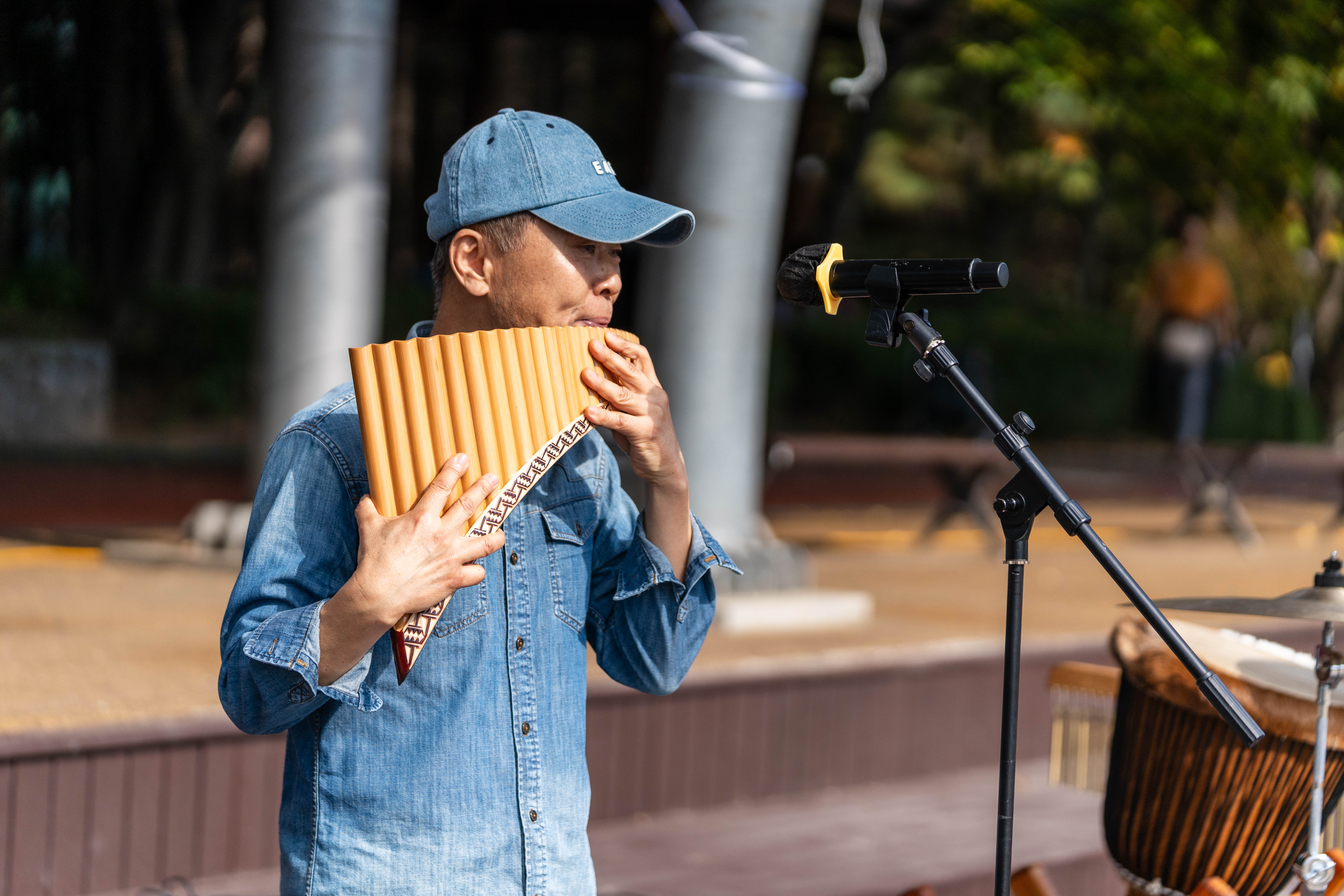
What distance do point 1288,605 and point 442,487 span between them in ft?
5.24

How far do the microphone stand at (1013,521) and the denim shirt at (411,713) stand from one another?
47 centimetres

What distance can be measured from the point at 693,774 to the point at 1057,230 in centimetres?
2781

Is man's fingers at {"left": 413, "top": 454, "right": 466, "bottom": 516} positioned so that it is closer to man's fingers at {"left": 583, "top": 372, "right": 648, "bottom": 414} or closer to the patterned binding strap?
the patterned binding strap

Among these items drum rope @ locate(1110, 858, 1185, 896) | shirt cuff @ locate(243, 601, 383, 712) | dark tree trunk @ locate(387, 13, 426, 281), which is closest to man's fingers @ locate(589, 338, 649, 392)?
shirt cuff @ locate(243, 601, 383, 712)

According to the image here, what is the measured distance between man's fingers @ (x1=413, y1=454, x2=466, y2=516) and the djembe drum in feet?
5.67

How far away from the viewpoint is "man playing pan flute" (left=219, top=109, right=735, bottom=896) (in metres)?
1.79

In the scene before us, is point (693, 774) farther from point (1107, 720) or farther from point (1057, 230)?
point (1057, 230)

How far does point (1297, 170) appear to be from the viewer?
11.9 meters

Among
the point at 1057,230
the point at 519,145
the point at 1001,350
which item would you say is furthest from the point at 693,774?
the point at 1057,230

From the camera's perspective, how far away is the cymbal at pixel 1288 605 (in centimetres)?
259

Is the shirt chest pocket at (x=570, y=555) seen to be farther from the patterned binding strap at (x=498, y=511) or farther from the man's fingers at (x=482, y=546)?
the man's fingers at (x=482, y=546)

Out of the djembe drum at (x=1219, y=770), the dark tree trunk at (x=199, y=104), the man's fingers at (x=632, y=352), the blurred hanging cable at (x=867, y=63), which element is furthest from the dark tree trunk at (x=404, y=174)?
the man's fingers at (x=632, y=352)

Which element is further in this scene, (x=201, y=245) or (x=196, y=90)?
(x=201, y=245)

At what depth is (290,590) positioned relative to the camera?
1814 millimetres
